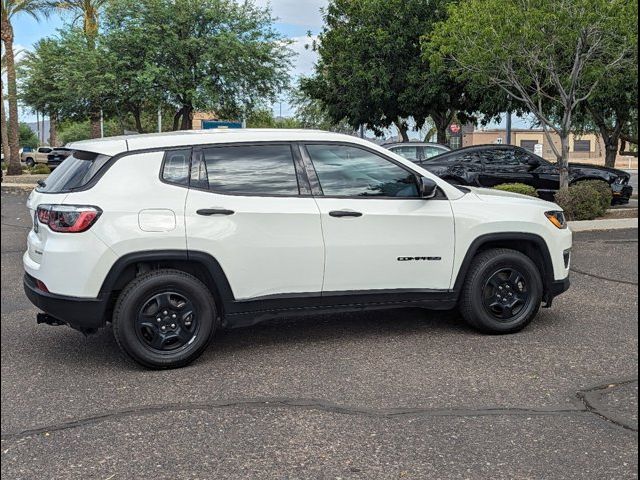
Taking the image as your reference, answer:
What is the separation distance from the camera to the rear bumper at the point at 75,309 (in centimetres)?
469

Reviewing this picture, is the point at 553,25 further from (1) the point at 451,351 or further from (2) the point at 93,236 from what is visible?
(2) the point at 93,236

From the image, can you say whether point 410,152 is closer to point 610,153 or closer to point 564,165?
point 564,165

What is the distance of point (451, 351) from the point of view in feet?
17.5

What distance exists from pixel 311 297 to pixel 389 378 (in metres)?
0.89

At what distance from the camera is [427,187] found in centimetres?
539

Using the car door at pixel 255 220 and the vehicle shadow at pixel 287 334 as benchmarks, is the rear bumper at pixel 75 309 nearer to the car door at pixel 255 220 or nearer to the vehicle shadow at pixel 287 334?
the vehicle shadow at pixel 287 334

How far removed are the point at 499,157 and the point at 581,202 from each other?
3.13m

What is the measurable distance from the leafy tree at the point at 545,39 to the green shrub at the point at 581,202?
94 centimetres

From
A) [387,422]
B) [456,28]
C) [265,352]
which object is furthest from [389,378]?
[456,28]

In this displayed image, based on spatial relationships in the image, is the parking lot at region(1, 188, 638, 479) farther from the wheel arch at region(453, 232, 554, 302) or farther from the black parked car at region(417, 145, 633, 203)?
the black parked car at region(417, 145, 633, 203)

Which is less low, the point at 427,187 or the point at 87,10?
the point at 87,10

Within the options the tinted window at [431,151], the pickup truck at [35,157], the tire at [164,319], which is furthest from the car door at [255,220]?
the pickup truck at [35,157]

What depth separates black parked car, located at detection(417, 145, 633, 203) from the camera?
1562 centimetres

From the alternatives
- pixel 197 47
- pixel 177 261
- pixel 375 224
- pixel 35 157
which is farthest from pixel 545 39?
pixel 35 157
